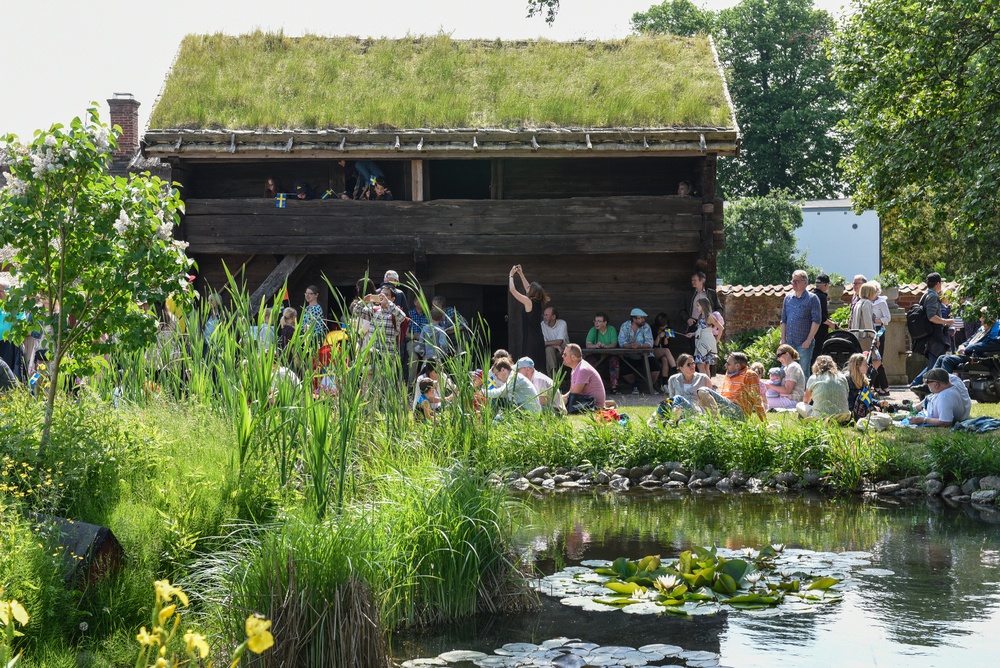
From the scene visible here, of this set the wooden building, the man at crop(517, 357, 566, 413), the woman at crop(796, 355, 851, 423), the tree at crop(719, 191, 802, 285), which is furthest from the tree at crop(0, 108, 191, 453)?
the tree at crop(719, 191, 802, 285)

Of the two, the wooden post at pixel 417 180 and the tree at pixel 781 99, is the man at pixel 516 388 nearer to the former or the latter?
the wooden post at pixel 417 180

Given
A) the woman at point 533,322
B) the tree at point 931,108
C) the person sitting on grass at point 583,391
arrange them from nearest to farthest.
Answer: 1. the tree at point 931,108
2. the person sitting on grass at point 583,391
3. the woman at point 533,322

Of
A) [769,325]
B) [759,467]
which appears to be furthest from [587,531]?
[769,325]

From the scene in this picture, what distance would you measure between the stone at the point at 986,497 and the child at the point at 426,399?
476 centimetres

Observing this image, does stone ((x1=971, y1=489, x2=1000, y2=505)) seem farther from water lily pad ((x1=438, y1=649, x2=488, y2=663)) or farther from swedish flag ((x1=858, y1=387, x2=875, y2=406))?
water lily pad ((x1=438, y1=649, x2=488, y2=663))

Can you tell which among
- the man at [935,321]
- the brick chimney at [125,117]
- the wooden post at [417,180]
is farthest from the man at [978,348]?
the brick chimney at [125,117]

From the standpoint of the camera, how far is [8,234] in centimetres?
627

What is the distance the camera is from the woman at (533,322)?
638 inches

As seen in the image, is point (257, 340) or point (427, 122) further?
point (427, 122)

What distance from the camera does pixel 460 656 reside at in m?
5.73

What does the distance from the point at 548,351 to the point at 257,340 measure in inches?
373

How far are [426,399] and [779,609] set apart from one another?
3722mm

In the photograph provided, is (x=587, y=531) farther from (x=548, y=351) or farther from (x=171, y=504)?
(x=548, y=351)

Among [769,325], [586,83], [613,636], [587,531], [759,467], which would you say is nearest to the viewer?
[613,636]
